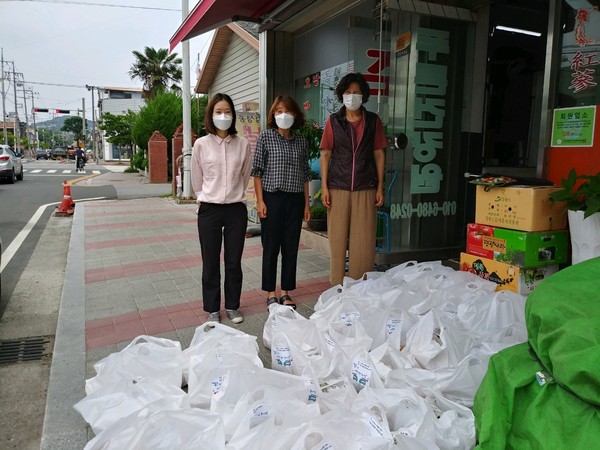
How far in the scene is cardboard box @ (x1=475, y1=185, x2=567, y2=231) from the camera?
3.56 meters

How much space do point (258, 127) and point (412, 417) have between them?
6593 mm

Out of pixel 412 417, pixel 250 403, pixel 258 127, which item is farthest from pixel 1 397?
pixel 258 127

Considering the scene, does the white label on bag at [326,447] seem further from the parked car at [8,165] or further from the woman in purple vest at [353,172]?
the parked car at [8,165]

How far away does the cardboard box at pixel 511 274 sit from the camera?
364 centimetres

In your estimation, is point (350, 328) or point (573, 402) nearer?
point (573, 402)

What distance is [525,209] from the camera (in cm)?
360

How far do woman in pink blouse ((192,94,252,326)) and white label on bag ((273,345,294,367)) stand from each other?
3.61 feet

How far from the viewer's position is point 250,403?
6.91 ft

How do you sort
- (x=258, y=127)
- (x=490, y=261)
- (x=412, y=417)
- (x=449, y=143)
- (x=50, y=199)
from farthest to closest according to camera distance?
(x=50, y=199)
(x=258, y=127)
(x=449, y=143)
(x=490, y=261)
(x=412, y=417)

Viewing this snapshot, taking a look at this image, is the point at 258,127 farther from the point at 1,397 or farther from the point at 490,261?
the point at 1,397

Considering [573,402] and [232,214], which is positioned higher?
[232,214]

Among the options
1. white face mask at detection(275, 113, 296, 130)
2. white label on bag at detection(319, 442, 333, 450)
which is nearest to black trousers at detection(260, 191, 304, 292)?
white face mask at detection(275, 113, 296, 130)

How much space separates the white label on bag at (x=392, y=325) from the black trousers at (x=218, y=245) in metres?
1.53

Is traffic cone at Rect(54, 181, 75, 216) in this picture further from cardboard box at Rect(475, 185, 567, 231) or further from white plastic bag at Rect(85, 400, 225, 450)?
white plastic bag at Rect(85, 400, 225, 450)
